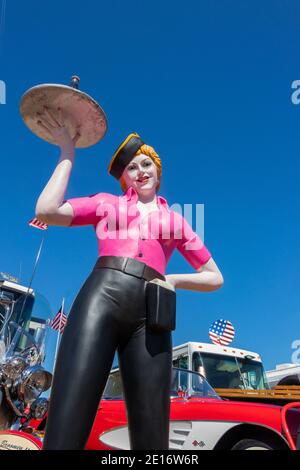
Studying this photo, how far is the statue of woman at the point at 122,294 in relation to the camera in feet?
5.49

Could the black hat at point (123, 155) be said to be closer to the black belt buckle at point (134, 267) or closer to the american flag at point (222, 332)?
the black belt buckle at point (134, 267)

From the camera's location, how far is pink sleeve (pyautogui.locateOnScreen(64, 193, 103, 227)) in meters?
2.09

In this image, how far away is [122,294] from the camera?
1.88 m

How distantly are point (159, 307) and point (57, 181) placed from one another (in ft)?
2.54

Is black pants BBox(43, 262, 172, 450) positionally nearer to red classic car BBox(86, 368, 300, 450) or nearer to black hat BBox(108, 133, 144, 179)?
black hat BBox(108, 133, 144, 179)

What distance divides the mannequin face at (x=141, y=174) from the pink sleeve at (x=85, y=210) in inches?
10.7

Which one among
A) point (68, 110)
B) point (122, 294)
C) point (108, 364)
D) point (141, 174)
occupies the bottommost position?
Result: point (108, 364)

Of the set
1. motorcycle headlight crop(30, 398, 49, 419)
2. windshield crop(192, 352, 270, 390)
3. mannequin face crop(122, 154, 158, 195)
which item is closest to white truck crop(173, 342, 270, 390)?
windshield crop(192, 352, 270, 390)

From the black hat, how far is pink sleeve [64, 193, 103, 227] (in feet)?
0.96

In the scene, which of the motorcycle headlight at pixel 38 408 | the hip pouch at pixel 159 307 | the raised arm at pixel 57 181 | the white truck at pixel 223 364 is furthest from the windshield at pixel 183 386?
the raised arm at pixel 57 181

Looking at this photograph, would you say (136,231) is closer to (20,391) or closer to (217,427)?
(20,391)

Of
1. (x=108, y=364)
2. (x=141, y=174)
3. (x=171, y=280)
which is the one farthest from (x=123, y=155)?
(x=108, y=364)
